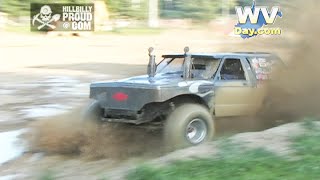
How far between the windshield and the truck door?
12 cm

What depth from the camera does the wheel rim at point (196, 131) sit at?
8344 mm

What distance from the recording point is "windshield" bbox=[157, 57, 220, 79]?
356 inches

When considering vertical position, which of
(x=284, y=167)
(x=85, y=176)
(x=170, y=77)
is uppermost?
(x=170, y=77)

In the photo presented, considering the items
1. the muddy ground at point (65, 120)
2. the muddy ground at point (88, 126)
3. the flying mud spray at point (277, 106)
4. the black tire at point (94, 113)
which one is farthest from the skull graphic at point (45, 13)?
the black tire at point (94, 113)

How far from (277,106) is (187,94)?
188 cm

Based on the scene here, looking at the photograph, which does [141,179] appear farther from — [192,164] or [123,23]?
[123,23]

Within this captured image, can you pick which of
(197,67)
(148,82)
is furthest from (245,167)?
(197,67)

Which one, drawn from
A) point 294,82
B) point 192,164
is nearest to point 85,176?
point 192,164

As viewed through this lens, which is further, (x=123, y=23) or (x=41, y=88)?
(x=123, y=23)

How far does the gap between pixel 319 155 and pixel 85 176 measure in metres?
2.67

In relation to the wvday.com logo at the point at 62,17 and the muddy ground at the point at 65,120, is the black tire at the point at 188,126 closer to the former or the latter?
the muddy ground at the point at 65,120

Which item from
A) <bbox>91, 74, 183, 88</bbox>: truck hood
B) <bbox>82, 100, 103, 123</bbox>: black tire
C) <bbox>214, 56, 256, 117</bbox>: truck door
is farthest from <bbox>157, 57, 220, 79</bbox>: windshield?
<bbox>82, 100, 103, 123</bbox>: black tire

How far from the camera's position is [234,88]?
904cm

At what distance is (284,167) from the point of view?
5305 mm
